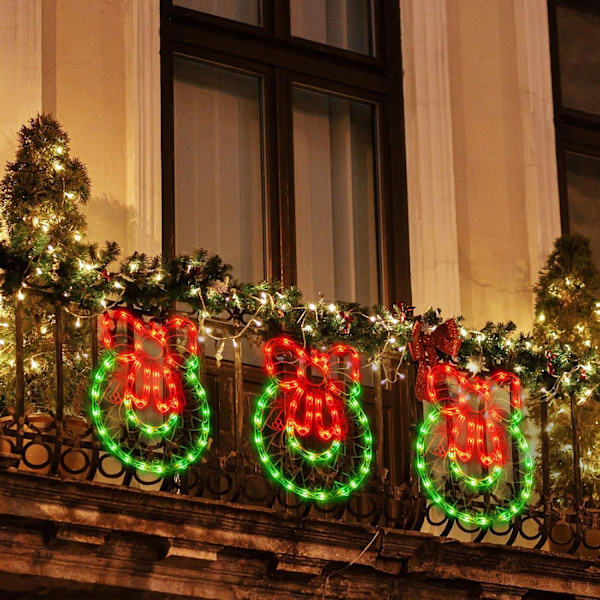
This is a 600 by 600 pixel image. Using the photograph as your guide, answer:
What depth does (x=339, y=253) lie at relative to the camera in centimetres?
1146

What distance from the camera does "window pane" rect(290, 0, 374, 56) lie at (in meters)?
11.7

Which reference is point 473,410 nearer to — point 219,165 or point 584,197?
point 219,165

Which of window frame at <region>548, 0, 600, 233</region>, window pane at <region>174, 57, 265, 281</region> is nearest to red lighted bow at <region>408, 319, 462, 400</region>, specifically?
window pane at <region>174, 57, 265, 281</region>

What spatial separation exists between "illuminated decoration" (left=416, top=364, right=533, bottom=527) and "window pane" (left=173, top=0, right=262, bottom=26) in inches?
107

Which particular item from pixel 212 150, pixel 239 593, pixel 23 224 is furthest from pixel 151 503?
pixel 212 150

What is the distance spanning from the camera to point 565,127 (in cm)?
1254

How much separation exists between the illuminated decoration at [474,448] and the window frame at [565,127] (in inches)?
97.8

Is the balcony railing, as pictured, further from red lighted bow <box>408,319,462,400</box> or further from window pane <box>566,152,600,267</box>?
window pane <box>566,152,600,267</box>

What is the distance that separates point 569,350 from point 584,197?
229 centimetres

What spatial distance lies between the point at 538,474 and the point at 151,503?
288cm

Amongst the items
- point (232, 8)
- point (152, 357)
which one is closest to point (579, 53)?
point (232, 8)

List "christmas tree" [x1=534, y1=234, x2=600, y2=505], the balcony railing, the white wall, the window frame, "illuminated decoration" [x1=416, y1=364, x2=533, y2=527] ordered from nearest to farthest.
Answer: the balcony railing, "illuminated decoration" [x1=416, y1=364, x2=533, y2=527], "christmas tree" [x1=534, y1=234, x2=600, y2=505], the white wall, the window frame

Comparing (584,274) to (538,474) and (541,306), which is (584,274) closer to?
(541,306)

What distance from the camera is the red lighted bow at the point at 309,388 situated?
31.3 ft
